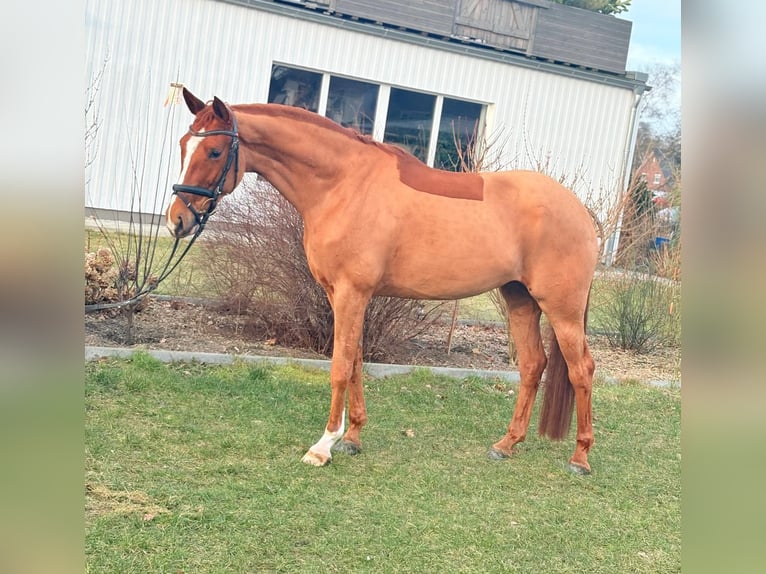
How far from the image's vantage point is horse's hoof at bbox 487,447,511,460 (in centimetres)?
409

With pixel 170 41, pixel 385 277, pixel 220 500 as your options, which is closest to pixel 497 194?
pixel 385 277

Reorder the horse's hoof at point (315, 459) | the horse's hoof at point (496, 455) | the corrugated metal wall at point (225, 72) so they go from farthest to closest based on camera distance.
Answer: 1. the corrugated metal wall at point (225, 72)
2. the horse's hoof at point (496, 455)
3. the horse's hoof at point (315, 459)

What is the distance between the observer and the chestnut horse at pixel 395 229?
141 inches

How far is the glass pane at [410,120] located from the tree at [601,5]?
13.1 m

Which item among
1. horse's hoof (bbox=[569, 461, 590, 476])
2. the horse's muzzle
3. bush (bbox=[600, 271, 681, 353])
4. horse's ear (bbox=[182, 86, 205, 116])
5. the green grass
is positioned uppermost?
horse's ear (bbox=[182, 86, 205, 116])

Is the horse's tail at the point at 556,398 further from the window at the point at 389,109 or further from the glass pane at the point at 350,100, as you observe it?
the glass pane at the point at 350,100

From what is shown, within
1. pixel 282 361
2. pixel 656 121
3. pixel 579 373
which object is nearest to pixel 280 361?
pixel 282 361

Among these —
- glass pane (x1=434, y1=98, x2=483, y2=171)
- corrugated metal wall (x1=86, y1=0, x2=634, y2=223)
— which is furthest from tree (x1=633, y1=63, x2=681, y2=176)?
glass pane (x1=434, y1=98, x2=483, y2=171)

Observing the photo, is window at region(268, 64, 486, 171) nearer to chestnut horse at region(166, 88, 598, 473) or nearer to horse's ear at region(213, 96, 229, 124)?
chestnut horse at region(166, 88, 598, 473)

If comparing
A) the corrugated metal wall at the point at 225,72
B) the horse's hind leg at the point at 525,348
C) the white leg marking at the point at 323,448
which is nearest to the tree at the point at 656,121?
the corrugated metal wall at the point at 225,72

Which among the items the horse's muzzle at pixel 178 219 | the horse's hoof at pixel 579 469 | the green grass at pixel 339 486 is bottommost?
the green grass at pixel 339 486

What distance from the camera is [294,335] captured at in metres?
5.92

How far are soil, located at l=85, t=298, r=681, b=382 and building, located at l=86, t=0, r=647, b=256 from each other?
2.31m

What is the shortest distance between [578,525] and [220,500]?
6.17 ft
